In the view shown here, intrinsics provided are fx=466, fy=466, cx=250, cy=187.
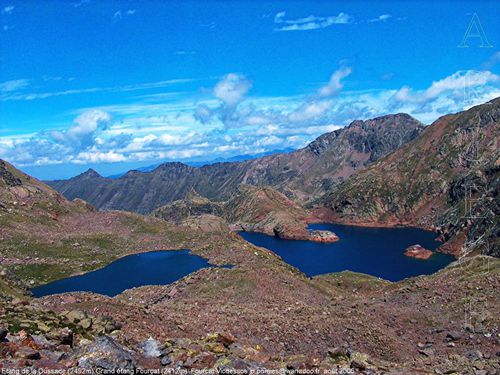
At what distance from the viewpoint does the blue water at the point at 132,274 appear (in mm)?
93125

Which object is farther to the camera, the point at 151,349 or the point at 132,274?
the point at 132,274

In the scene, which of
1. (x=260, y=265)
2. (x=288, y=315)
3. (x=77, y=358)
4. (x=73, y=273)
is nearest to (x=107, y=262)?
(x=73, y=273)

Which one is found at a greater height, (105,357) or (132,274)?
(105,357)

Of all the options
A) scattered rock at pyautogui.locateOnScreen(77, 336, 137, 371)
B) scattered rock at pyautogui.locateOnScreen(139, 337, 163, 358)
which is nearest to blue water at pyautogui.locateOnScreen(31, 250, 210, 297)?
scattered rock at pyautogui.locateOnScreen(139, 337, 163, 358)

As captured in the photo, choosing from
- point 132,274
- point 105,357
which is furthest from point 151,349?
point 132,274

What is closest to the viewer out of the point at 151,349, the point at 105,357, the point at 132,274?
the point at 105,357

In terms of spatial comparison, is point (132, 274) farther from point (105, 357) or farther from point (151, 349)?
point (105, 357)

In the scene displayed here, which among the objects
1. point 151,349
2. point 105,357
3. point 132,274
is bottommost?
point 132,274

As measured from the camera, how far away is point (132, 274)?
104 metres

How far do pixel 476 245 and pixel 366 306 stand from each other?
13910cm

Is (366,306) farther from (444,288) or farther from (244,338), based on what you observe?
(244,338)

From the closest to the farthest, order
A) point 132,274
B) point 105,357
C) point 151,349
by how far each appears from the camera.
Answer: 1. point 105,357
2. point 151,349
3. point 132,274

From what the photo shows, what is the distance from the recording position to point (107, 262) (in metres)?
111

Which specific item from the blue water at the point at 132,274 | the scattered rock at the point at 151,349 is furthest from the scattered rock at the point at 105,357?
the blue water at the point at 132,274
